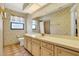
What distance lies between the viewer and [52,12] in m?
1.44

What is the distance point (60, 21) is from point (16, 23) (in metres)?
0.74

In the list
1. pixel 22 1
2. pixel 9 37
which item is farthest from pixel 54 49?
pixel 22 1

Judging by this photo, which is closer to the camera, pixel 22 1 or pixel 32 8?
pixel 22 1

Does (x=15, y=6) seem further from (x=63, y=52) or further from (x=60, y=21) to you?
(x=63, y=52)

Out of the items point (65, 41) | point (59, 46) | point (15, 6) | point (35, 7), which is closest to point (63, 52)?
point (59, 46)

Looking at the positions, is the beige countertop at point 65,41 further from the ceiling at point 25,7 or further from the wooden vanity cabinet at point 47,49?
the ceiling at point 25,7

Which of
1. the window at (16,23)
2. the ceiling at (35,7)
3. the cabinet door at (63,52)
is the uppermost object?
the ceiling at (35,7)

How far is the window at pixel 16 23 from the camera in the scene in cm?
142

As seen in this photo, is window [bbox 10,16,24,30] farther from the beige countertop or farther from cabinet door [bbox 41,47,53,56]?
cabinet door [bbox 41,47,53,56]

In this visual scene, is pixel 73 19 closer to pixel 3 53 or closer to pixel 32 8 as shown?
pixel 32 8

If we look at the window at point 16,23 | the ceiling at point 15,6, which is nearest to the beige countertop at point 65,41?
the window at point 16,23

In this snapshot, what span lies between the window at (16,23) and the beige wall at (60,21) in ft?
1.35

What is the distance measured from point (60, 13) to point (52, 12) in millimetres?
144

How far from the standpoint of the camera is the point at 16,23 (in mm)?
1452
